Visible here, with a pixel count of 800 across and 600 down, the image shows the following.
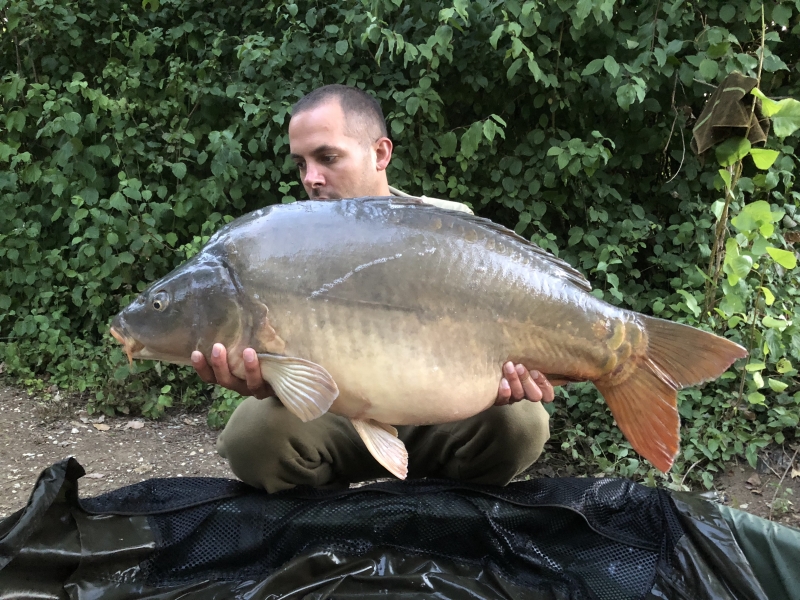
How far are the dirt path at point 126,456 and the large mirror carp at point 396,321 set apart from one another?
105cm

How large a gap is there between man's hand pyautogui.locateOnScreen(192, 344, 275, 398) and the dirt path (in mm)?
1316

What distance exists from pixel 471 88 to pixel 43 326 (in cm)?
236

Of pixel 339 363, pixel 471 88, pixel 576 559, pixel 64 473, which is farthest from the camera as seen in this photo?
pixel 471 88

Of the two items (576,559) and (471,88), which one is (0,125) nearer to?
(471,88)

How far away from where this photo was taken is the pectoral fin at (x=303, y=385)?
1010 millimetres

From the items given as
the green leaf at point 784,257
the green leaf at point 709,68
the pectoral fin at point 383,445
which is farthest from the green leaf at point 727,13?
the pectoral fin at point 383,445

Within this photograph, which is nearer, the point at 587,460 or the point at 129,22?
the point at 587,460

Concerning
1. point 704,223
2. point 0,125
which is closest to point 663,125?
point 704,223

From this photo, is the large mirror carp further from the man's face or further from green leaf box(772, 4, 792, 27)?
green leaf box(772, 4, 792, 27)

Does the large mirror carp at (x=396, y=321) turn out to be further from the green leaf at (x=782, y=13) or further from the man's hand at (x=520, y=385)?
the green leaf at (x=782, y=13)

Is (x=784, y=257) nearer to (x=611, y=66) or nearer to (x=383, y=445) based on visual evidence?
(x=611, y=66)

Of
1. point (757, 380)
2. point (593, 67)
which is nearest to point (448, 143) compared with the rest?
point (593, 67)

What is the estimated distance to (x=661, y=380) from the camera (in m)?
1.10

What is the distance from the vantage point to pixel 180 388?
9.29 feet
